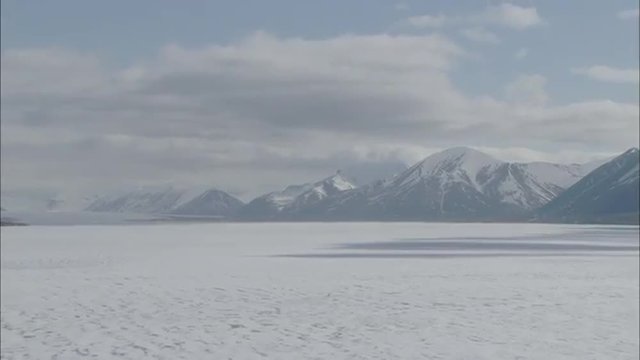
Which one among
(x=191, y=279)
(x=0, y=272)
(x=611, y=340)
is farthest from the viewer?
(x=0, y=272)

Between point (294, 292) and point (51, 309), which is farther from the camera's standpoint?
point (294, 292)

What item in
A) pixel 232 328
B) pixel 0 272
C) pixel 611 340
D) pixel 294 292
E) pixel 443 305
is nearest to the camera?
pixel 611 340

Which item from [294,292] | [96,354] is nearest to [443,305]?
[294,292]

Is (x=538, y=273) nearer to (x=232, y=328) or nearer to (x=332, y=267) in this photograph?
(x=332, y=267)

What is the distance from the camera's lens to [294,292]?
2083 cm

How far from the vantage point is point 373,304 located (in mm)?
18531

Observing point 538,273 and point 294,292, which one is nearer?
point 294,292


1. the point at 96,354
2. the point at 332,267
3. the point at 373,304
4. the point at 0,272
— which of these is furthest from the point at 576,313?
the point at 0,272

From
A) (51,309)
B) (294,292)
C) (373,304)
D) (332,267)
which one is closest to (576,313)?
(373,304)

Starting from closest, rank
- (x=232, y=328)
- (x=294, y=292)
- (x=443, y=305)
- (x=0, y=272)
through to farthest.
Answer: (x=232, y=328), (x=443, y=305), (x=294, y=292), (x=0, y=272)

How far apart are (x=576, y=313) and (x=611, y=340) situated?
326 cm

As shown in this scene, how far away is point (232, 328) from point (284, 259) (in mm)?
19511

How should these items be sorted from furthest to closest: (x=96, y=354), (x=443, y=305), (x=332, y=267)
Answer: (x=332, y=267), (x=443, y=305), (x=96, y=354)

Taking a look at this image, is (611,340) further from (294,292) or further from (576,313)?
(294,292)
